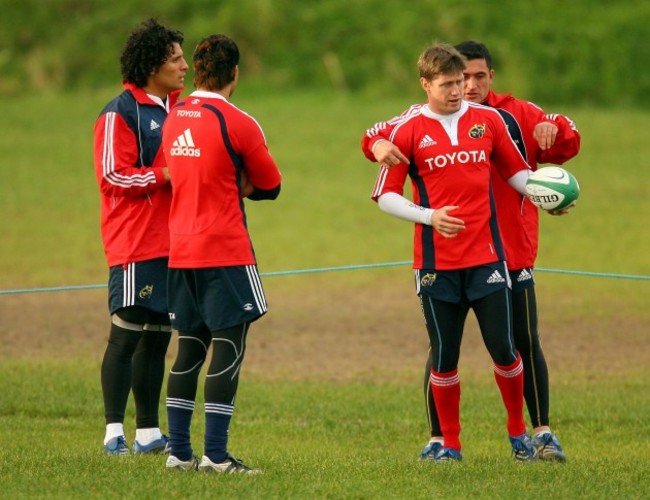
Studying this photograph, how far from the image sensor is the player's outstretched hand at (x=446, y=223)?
7.25m

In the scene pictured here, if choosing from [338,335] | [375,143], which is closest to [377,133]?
[375,143]

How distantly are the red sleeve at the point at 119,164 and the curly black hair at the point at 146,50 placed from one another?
32 centimetres

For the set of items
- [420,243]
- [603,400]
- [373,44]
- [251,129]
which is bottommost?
[603,400]

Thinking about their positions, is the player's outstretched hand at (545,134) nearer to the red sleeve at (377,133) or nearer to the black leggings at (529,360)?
the red sleeve at (377,133)

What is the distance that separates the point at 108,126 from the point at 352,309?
27.2 feet

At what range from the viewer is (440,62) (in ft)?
24.5

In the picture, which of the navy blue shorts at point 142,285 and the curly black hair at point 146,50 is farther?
the curly black hair at point 146,50

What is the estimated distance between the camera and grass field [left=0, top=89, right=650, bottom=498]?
7.06 metres

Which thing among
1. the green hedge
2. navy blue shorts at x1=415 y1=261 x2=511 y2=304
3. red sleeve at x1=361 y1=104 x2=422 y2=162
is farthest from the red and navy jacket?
the green hedge

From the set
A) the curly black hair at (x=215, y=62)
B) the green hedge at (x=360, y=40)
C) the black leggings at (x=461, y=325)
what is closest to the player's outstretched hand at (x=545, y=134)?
the black leggings at (x=461, y=325)

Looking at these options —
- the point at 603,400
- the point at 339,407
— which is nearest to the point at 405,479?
the point at 339,407

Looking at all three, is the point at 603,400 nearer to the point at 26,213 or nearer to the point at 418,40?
the point at 26,213

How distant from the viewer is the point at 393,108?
2809cm

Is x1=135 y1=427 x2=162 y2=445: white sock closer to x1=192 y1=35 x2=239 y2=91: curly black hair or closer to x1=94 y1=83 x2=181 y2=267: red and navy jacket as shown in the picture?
x1=94 y1=83 x2=181 y2=267: red and navy jacket
